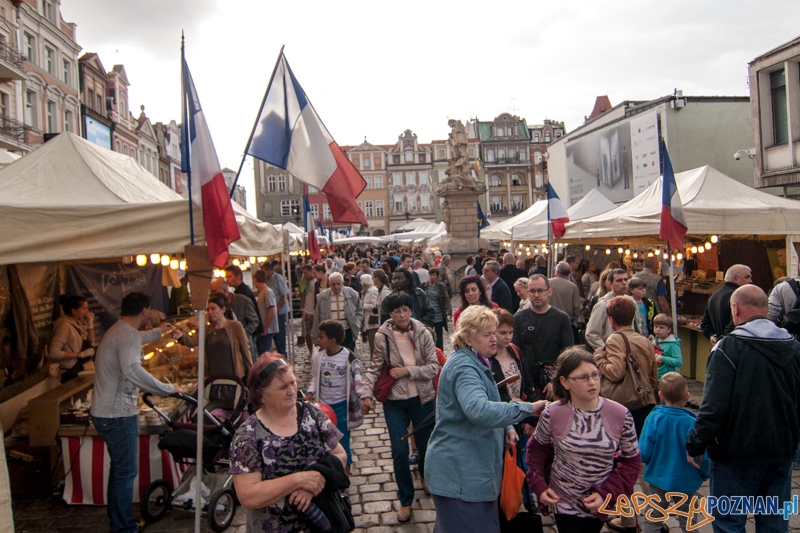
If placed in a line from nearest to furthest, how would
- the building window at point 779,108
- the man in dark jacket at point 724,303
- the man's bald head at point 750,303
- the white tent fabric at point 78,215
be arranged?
the man's bald head at point 750,303 → the white tent fabric at point 78,215 → the man in dark jacket at point 724,303 → the building window at point 779,108

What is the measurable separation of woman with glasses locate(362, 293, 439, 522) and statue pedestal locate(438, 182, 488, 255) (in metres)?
19.3

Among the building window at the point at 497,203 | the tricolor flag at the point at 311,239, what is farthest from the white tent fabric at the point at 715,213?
the building window at the point at 497,203

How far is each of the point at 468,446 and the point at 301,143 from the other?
3130mm

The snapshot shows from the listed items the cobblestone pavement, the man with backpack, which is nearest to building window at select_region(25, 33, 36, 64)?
the cobblestone pavement

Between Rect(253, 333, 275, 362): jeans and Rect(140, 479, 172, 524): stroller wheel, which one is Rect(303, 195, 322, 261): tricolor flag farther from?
Rect(140, 479, 172, 524): stroller wheel

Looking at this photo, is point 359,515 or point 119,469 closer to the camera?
point 119,469

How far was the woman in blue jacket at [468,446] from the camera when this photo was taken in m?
3.03

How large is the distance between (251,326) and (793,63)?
1921cm

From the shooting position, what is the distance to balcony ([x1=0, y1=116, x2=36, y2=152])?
63.4 ft

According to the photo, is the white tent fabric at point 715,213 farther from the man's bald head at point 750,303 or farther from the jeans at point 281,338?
the jeans at point 281,338

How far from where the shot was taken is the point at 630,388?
14.3 ft

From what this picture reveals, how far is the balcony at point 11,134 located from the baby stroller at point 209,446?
1847cm

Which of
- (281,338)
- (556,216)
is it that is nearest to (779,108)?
(556,216)

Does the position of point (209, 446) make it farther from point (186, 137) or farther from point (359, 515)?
point (186, 137)
